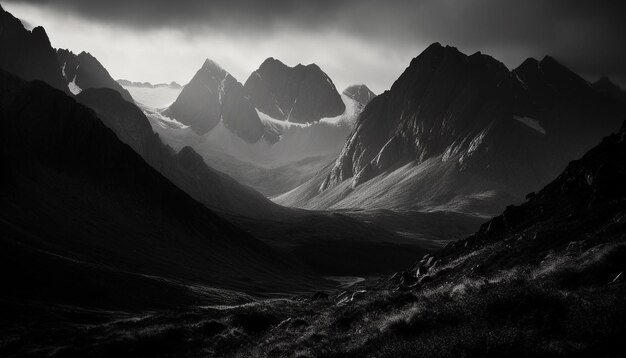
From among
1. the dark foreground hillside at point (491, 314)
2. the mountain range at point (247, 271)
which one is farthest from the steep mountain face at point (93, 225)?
the dark foreground hillside at point (491, 314)

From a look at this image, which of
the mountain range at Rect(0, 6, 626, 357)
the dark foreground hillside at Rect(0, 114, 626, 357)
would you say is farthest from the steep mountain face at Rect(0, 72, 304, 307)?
the dark foreground hillside at Rect(0, 114, 626, 357)

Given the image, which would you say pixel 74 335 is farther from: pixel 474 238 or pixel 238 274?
pixel 238 274

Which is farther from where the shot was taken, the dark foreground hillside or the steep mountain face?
the steep mountain face

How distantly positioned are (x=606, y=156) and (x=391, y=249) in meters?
141

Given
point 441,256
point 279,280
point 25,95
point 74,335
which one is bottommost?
point 279,280

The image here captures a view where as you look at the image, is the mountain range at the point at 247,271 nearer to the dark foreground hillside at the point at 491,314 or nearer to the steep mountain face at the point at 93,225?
the dark foreground hillside at the point at 491,314

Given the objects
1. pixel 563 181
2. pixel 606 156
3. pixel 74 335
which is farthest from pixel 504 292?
pixel 563 181

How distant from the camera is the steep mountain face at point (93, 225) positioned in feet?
234

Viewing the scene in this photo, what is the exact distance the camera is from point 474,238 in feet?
169

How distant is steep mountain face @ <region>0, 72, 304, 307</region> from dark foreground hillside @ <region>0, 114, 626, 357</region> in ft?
107

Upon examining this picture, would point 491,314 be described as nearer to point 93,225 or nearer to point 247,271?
point 247,271

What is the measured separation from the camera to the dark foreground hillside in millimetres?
11602

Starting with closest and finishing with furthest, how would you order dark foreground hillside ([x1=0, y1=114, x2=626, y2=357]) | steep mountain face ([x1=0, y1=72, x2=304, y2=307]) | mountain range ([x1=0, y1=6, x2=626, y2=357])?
dark foreground hillside ([x1=0, y1=114, x2=626, y2=357]) < mountain range ([x1=0, y1=6, x2=626, y2=357]) < steep mountain face ([x1=0, y1=72, x2=304, y2=307])

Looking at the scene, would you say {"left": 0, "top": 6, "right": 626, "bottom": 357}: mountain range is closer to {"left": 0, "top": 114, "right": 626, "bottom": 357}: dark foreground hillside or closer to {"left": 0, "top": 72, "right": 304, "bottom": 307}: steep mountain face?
{"left": 0, "top": 114, "right": 626, "bottom": 357}: dark foreground hillside
